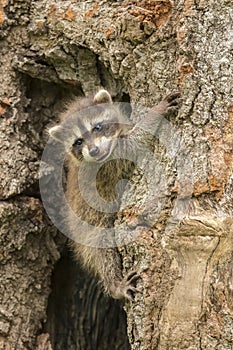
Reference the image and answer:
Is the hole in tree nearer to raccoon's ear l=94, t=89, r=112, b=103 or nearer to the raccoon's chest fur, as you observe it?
the raccoon's chest fur

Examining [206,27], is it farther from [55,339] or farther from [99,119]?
[55,339]

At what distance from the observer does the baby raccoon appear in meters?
4.21

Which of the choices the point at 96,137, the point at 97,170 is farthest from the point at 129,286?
the point at 96,137

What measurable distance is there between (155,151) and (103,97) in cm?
73

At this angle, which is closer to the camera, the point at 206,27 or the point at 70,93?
the point at 206,27

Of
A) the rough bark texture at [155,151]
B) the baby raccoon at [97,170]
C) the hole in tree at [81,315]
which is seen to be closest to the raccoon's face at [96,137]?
the baby raccoon at [97,170]

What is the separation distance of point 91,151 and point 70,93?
0.68 meters

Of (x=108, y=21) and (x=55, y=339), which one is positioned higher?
(x=108, y=21)

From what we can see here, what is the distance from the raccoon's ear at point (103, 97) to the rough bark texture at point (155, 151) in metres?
0.13

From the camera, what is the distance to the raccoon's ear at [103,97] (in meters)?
4.23

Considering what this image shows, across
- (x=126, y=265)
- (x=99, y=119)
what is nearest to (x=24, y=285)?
(x=126, y=265)

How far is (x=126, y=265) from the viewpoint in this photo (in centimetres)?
372

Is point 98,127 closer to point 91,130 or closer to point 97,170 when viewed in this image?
point 91,130

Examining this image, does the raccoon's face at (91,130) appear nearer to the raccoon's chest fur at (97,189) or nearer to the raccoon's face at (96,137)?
the raccoon's face at (96,137)
